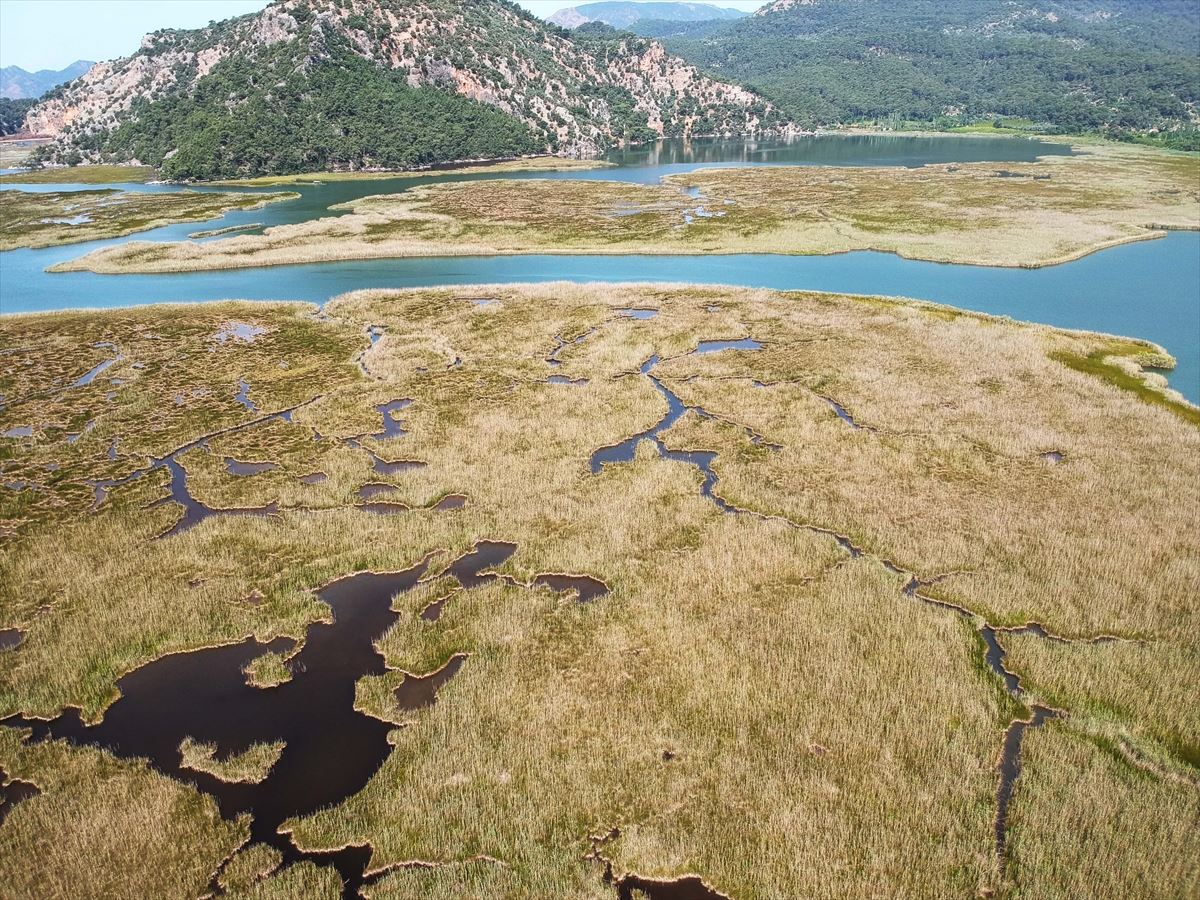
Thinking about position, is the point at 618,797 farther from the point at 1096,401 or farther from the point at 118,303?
the point at 118,303

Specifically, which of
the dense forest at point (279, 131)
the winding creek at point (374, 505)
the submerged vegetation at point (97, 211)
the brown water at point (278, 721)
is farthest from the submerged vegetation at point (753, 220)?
the dense forest at point (279, 131)

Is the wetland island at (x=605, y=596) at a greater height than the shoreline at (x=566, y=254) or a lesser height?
lesser

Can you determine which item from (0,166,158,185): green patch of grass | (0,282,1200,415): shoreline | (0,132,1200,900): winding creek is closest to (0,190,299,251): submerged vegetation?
(0,132,1200,900): winding creek

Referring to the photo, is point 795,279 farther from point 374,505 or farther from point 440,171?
point 440,171

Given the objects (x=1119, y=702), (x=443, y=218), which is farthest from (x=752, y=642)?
(x=443, y=218)

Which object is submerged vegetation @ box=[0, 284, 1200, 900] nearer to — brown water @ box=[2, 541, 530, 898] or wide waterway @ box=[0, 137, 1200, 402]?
brown water @ box=[2, 541, 530, 898]

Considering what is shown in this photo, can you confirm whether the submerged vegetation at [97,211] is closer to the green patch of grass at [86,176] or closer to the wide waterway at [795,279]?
the wide waterway at [795,279]

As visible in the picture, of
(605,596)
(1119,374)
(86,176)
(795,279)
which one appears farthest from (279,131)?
(605,596)
